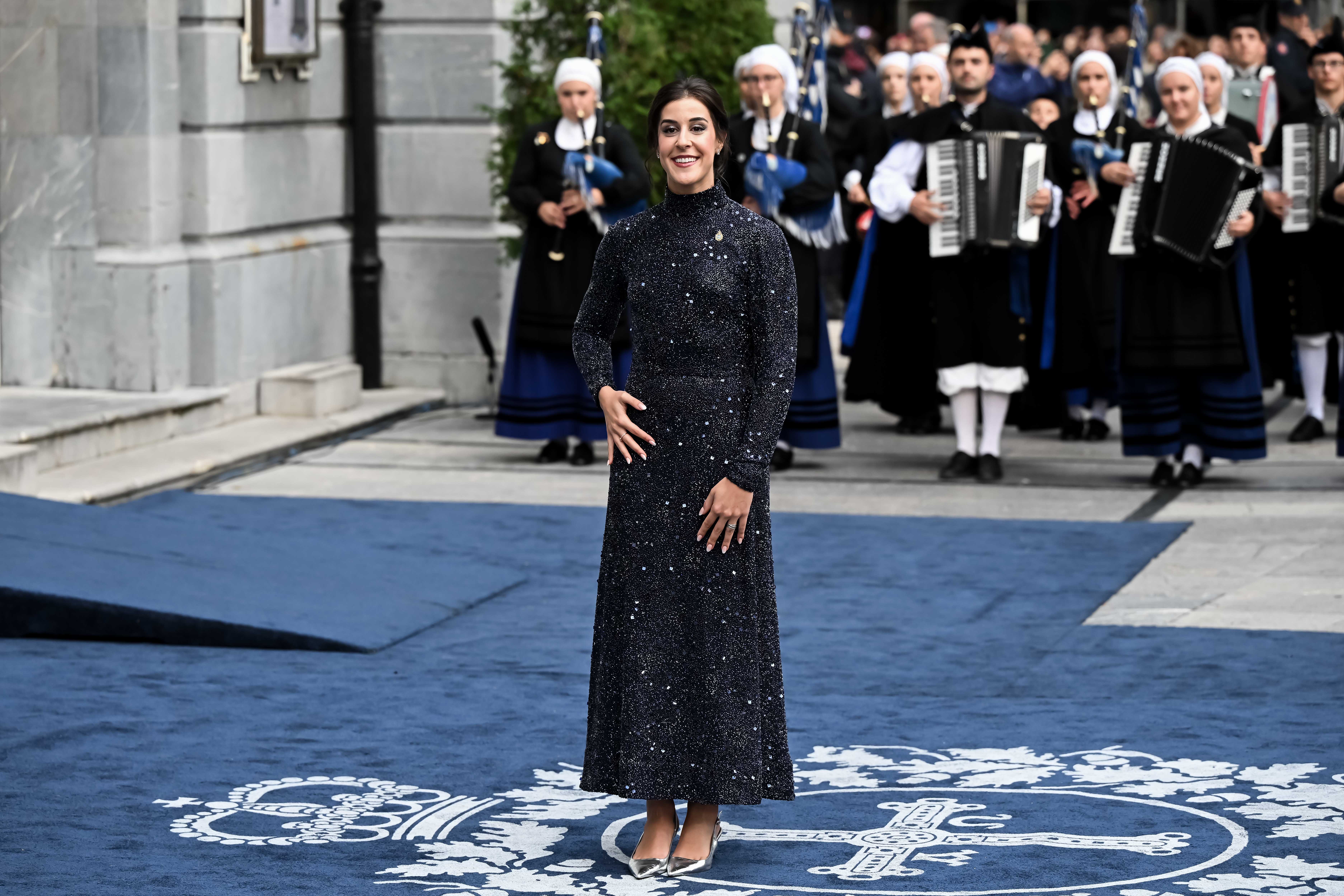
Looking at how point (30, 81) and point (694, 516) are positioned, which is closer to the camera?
point (694, 516)

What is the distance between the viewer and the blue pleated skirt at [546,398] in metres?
10.5

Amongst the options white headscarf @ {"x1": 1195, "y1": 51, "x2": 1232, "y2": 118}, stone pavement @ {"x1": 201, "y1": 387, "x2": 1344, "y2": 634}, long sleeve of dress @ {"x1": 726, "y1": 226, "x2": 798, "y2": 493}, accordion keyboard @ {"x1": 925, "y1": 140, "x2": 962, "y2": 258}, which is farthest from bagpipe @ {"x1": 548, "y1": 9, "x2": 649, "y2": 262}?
long sleeve of dress @ {"x1": 726, "y1": 226, "x2": 798, "y2": 493}

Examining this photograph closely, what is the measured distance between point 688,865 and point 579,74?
6.11 meters

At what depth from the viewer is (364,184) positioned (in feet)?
40.2

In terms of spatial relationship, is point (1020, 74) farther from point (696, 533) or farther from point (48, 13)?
point (696, 533)

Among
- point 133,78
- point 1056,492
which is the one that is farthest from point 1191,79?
point 133,78

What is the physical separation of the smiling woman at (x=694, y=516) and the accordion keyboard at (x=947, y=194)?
5.42 metres

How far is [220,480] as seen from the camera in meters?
9.98

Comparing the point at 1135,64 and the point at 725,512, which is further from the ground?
the point at 1135,64

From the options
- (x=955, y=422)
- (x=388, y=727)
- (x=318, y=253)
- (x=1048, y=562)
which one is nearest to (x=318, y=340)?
(x=318, y=253)

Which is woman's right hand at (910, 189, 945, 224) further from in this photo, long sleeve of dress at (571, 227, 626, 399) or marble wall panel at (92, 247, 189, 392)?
long sleeve of dress at (571, 227, 626, 399)

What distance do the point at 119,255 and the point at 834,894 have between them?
22.8 ft

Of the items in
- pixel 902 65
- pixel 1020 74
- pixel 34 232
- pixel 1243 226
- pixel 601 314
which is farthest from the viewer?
pixel 1020 74

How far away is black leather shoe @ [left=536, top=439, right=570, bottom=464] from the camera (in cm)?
1067
